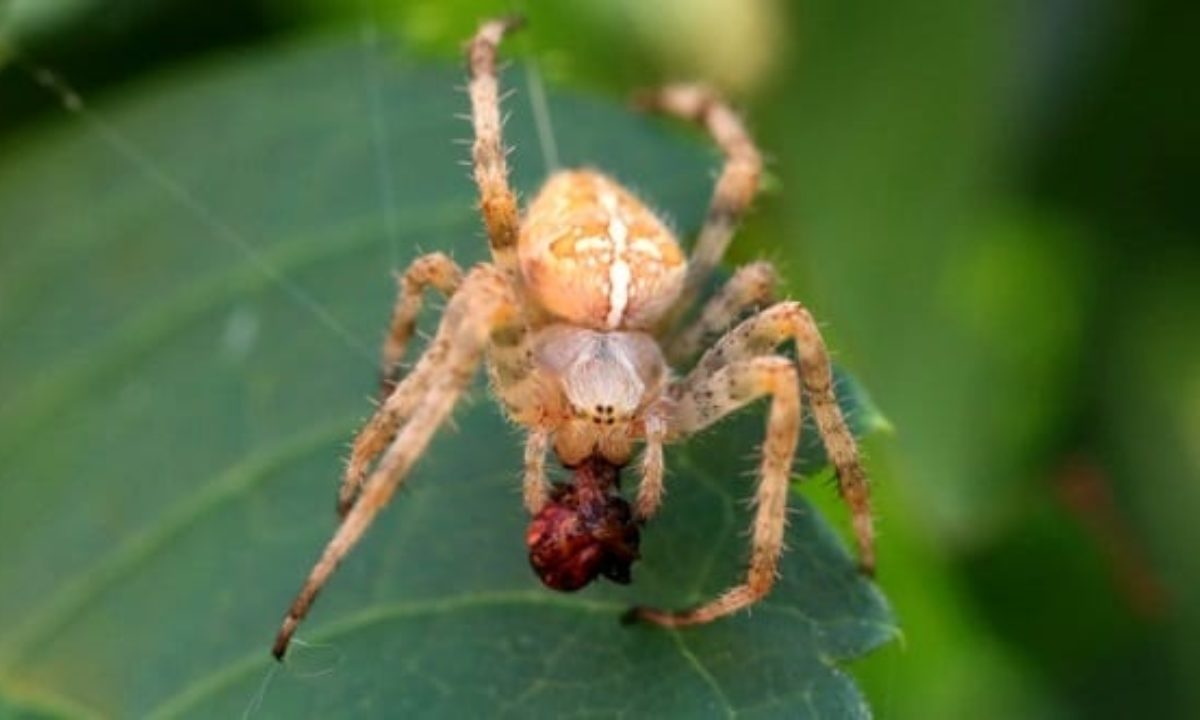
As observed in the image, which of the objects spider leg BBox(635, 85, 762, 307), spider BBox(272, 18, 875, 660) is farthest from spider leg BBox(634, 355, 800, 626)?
spider leg BBox(635, 85, 762, 307)

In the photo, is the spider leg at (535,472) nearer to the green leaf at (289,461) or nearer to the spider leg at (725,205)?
the green leaf at (289,461)

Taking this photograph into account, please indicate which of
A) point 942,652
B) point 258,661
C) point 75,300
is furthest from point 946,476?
point 75,300

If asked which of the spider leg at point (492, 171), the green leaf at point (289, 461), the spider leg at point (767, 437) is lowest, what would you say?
the green leaf at point (289, 461)

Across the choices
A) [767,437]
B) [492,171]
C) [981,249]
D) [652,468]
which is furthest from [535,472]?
[981,249]

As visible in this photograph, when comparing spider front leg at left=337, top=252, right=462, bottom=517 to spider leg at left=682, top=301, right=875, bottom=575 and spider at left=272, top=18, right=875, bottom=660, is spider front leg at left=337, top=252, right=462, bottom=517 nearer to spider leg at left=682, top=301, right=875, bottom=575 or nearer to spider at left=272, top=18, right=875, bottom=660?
spider at left=272, top=18, right=875, bottom=660

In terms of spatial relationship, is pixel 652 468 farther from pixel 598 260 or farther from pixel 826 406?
pixel 598 260

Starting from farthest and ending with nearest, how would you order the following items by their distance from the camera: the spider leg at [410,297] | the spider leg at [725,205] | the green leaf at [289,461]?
the spider leg at [725,205] → the spider leg at [410,297] → the green leaf at [289,461]

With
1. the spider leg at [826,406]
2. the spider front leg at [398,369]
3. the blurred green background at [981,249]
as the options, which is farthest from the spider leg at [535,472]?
the blurred green background at [981,249]

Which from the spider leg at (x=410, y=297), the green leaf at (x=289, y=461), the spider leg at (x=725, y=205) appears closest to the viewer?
the green leaf at (x=289, y=461)
